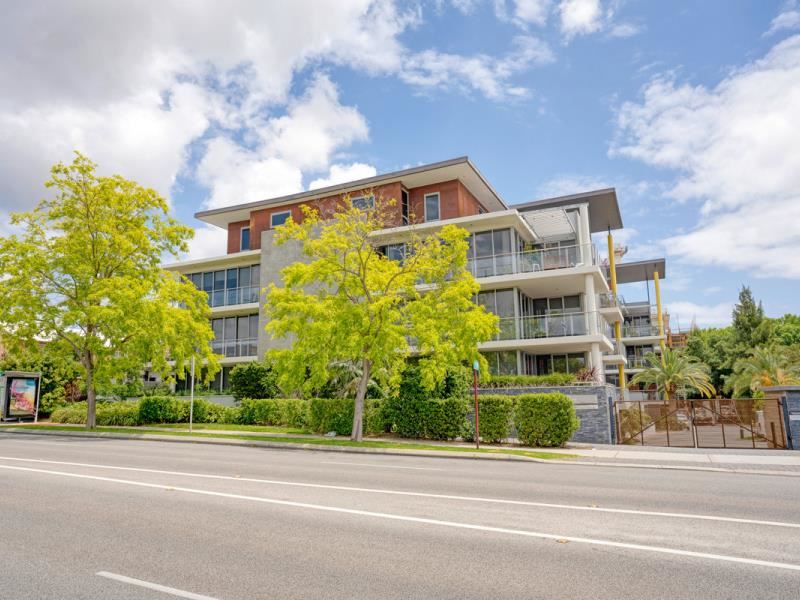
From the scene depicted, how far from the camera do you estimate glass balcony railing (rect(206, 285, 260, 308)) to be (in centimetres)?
3756

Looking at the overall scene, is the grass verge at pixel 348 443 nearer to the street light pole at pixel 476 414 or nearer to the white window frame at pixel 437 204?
the street light pole at pixel 476 414

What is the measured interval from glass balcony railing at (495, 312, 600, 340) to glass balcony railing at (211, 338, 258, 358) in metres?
16.9

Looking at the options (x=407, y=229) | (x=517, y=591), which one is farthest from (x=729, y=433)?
(x=517, y=591)

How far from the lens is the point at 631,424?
22594mm

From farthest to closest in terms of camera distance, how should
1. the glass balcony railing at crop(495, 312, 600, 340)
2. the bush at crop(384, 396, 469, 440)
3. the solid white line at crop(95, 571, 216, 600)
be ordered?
the glass balcony railing at crop(495, 312, 600, 340) < the bush at crop(384, 396, 469, 440) < the solid white line at crop(95, 571, 216, 600)

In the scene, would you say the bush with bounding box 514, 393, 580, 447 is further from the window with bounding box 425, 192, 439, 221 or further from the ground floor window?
the window with bounding box 425, 192, 439, 221

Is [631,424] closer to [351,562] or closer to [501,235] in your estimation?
[501,235]

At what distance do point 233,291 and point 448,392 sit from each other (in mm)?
21030

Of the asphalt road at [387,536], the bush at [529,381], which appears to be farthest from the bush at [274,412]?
the asphalt road at [387,536]

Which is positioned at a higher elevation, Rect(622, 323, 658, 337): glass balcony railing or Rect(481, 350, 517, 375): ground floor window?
Rect(622, 323, 658, 337): glass balcony railing

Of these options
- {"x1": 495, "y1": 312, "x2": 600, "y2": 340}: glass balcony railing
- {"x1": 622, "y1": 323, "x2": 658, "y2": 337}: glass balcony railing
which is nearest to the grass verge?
{"x1": 495, "y1": 312, "x2": 600, "y2": 340}: glass balcony railing

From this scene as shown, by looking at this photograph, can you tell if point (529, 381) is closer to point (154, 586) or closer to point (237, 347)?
point (237, 347)

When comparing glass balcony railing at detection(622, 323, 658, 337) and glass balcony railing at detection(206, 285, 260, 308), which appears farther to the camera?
glass balcony railing at detection(622, 323, 658, 337)

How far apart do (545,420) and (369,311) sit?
23.4ft
